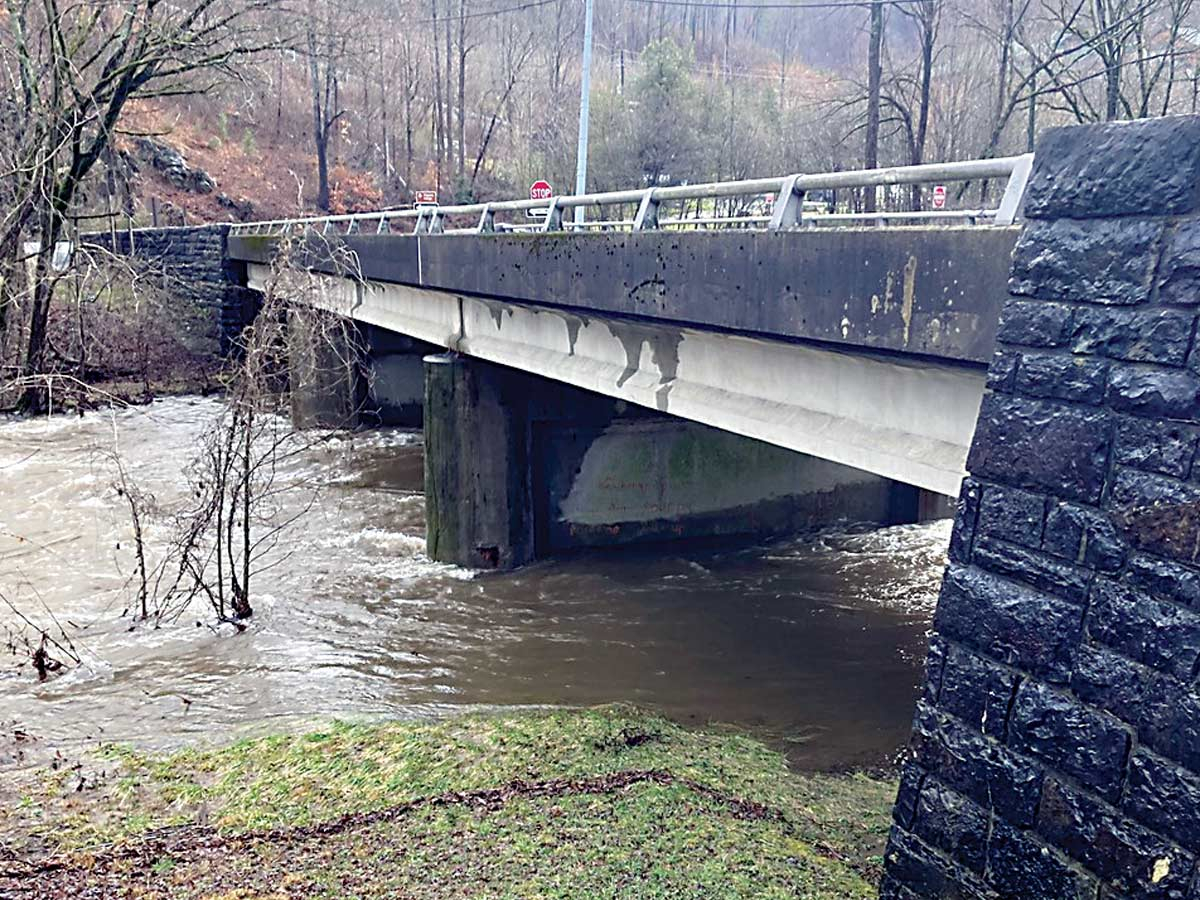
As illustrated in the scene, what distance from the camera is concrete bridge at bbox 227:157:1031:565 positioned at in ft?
17.4

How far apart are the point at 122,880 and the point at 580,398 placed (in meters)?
8.49

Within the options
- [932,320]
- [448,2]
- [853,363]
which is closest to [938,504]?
[853,363]

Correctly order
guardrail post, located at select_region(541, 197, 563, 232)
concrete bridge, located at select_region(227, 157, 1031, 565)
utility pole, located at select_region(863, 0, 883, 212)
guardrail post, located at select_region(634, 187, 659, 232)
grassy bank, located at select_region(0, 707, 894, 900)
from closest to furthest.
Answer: grassy bank, located at select_region(0, 707, 894, 900)
concrete bridge, located at select_region(227, 157, 1031, 565)
guardrail post, located at select_region(634, 187, 659, 232)
guardrail post, located at select_region(541, 197, 563, 232)
utility pole, located at select_region(863, 0, 883, 212)

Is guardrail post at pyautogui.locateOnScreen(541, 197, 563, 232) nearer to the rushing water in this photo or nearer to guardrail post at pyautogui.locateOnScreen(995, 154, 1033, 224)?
the rushing water

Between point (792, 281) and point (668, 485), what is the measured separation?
7.52 meters

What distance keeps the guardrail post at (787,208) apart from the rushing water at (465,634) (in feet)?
13.4

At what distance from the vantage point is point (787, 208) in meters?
6.14

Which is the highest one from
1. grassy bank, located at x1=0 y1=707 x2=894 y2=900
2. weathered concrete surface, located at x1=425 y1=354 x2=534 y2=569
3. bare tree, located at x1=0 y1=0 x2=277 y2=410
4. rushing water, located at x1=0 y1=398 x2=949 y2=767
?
bare tree, located at x1=0 y1=0 x2=277 y2=410

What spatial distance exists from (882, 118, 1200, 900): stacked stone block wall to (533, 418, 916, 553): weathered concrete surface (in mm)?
8800

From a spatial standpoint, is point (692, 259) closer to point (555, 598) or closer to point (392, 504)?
point (555, 598)

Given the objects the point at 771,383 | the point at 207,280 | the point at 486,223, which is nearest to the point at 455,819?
the point at 771,383

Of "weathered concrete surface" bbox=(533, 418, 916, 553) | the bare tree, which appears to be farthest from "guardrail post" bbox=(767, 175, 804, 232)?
the bare tree

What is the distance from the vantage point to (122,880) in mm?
5117

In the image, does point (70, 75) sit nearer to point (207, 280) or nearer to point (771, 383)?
point (207, 280)
